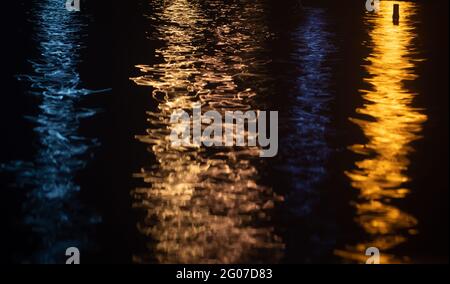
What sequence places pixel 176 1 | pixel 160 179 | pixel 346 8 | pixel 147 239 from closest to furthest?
pixel 147 239 → pixel 160 179 → pixel 346 8 → pixel 176 1

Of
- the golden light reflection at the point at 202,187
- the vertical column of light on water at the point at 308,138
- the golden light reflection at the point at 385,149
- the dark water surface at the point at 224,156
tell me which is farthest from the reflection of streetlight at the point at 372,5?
the golden light reflection at the point at 202,187

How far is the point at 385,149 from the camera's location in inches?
332

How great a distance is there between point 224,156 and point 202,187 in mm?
1207

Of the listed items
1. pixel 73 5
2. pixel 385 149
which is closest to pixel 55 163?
pixel 385 149

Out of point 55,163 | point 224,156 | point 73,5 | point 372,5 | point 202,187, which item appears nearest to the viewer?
point 202,187

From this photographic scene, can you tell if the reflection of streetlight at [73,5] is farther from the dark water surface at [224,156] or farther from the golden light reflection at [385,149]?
the golden light reflection at [385,149]

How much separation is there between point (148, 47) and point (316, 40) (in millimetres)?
5159

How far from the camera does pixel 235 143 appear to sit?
892cm

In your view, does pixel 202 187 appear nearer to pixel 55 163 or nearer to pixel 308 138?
pixel 55 163

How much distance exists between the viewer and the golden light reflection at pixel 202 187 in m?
5.75

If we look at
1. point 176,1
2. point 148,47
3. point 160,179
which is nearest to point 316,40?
point 148,47

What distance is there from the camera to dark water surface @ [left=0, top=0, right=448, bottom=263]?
5910 millimetres

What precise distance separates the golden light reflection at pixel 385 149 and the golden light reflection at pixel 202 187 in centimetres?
103
